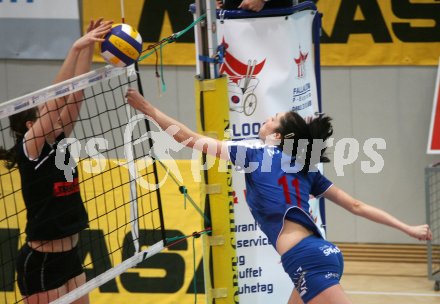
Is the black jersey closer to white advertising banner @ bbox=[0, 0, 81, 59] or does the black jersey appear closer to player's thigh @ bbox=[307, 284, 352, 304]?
player's thigh @ bbox=[307, 284, 352, 304]

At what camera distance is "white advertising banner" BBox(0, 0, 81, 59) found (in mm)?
8867

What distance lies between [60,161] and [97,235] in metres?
2.00

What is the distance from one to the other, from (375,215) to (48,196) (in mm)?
1990

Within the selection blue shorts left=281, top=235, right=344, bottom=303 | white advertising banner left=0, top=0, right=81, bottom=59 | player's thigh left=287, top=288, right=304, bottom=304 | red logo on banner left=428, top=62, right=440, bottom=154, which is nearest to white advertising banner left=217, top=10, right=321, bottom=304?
player's thigh left=287, top=288, right=304, bottom=304

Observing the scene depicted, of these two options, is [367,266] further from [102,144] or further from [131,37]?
[131,37]

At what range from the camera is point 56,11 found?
350 inches

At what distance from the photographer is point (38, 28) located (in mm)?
8977

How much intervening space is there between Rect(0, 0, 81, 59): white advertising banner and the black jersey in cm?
420

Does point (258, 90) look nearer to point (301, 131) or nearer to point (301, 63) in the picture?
point (301, 63)

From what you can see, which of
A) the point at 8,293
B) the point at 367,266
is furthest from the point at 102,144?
the point at 367,266

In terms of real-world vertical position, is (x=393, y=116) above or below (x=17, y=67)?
below

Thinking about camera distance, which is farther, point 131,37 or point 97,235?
point 97,235

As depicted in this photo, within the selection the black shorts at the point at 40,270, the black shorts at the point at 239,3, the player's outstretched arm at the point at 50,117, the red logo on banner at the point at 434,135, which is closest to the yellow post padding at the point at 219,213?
the black shorts at the point at 239,3

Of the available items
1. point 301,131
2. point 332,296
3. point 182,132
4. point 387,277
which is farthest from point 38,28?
point 332,296
